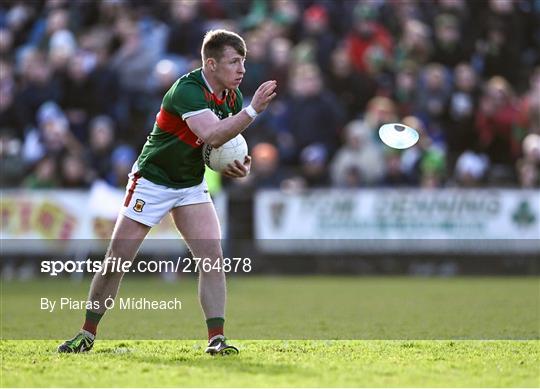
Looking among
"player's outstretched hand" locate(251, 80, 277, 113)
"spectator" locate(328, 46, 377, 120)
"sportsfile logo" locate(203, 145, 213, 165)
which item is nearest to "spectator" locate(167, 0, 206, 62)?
"spectator" locate(328, 46, 377, 120)

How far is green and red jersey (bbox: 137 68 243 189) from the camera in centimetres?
838

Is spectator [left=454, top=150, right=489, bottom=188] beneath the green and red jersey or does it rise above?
above

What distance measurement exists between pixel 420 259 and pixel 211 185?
3.88m

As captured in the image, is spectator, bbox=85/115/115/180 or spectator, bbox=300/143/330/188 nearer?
spectator, bbox=300/143/330/188

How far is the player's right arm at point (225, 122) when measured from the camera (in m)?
7.83

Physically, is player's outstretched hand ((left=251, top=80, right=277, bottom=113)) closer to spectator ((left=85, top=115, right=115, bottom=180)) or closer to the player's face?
the player's face

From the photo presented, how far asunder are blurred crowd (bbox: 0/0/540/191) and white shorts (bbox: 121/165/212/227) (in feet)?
34.6

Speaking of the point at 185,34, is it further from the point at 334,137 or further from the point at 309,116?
the point at 334,137

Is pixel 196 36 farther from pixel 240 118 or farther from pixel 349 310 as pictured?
pixel 240 118

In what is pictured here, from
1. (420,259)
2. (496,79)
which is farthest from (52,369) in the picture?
(496,79)

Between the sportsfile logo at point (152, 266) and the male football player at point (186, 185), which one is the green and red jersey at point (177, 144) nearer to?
the male football player at point (186, 185)

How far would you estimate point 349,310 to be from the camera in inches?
501

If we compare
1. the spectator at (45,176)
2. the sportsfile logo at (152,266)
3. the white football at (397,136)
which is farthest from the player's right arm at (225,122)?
the spectator at (45,176)

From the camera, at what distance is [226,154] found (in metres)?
8.27
